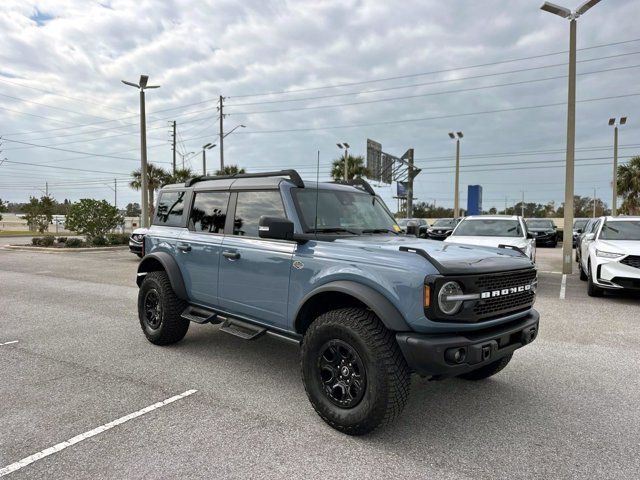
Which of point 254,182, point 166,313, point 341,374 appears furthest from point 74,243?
point 341,374

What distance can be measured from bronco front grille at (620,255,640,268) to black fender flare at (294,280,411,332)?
6924 mm

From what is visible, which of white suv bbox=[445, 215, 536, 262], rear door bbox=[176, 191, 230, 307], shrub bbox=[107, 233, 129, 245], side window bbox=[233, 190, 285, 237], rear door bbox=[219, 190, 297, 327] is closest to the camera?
rear door bbox=[219, 190, 297, 327]

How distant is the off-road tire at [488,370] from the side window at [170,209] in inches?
140

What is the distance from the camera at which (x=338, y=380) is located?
129 inches

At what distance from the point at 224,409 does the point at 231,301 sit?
110cm

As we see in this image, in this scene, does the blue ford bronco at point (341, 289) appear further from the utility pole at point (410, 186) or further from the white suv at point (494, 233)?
the utility pole at point (410, 186)

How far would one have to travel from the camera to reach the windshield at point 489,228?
11.1m

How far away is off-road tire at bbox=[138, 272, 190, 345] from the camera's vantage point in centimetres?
503

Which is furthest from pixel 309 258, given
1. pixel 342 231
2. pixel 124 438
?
pixel 124 438

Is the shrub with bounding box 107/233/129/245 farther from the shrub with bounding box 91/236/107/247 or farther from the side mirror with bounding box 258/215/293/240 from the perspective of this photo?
the side mirror with bounding box 258/215/293/240

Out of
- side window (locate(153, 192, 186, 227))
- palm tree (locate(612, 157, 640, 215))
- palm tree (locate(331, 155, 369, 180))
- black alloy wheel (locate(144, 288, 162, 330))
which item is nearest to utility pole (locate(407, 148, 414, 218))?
palm tree (locate(331, 155, 369, 180))

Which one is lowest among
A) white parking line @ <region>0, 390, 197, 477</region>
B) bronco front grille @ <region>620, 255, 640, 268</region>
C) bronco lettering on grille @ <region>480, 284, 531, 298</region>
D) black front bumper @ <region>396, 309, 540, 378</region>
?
white parking line @ <region>0, 390, 197, 477</region>

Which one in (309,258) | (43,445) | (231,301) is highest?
(309,258)

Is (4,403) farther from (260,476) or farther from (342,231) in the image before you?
(342,231)
